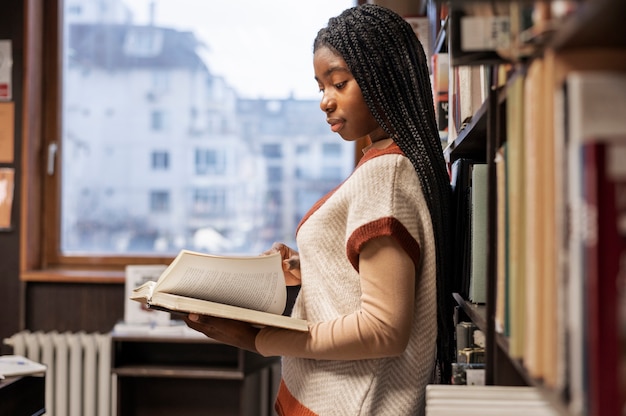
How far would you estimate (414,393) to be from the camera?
1.13 meters

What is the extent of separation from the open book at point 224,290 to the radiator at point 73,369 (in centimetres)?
178

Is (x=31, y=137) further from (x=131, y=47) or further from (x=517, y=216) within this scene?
(x=517, y=216)

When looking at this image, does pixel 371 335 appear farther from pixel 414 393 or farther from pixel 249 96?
pixel 249 96

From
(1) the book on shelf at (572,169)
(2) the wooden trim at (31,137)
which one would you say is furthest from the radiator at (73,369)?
(1) the book on shelf at (572,169)

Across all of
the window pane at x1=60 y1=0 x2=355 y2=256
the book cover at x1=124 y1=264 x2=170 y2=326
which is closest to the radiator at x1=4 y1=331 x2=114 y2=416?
the book cover at x1=124 y1=264 x2=170 y2=326

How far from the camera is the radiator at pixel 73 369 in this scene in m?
2.84

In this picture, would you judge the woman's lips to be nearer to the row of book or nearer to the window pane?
the row of book

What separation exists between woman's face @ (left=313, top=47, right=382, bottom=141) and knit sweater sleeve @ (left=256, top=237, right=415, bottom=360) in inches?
9.7

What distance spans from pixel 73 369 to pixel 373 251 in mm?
2180

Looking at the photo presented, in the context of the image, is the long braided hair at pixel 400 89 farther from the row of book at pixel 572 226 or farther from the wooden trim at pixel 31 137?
the wooden trim at pixel 31 137

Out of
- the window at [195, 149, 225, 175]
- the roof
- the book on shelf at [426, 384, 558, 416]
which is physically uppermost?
the roof

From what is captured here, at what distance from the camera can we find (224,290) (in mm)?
1117

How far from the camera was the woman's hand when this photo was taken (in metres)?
1.16

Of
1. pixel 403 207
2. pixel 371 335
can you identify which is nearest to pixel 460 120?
pixel 403 207
